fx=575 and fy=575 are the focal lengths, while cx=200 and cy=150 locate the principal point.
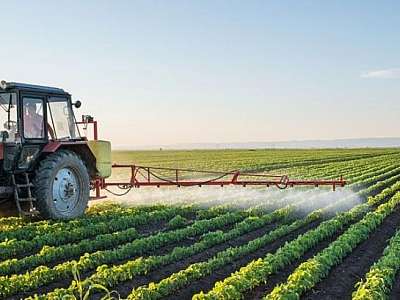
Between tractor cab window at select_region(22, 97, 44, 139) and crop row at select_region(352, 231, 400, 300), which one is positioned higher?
tractor cab window at select_region(22, 97, 44, 139)

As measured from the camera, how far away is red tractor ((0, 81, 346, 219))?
31.7 feet

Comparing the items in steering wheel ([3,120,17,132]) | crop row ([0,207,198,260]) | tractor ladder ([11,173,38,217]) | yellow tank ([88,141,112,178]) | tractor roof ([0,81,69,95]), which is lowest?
crop row ([0,207,198,260])

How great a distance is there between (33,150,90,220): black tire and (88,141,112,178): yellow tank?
52cm

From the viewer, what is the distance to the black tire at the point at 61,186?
9.89 meters

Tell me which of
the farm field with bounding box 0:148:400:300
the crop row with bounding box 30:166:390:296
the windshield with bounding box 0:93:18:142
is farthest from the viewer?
the windshield with bounding box 0:93:18:142

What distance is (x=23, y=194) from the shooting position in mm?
9992

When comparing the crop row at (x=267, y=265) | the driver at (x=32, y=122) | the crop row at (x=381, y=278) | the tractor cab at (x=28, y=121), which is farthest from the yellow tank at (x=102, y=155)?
the crop row at (x=381, y=278)

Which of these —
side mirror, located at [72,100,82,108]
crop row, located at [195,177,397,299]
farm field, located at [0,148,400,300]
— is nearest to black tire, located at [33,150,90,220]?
farm field, located at [0,148,400,300]

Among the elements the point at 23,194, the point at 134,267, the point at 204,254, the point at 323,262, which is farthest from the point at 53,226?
the point at 323,262

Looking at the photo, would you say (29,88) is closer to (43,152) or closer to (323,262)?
(43,152)

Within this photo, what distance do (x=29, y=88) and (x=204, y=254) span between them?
14.1 feet

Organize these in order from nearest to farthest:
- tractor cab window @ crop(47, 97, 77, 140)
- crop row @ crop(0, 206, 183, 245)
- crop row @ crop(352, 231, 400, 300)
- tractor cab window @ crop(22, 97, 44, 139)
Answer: crop row @ crop(352, 231, 400, 300)
crop row @ crop(0, 206, 183, 245)
tractor cab window @ crop(22, 97, 44, 139)
tractor cab window @ crop(47, 97, 77, 140)

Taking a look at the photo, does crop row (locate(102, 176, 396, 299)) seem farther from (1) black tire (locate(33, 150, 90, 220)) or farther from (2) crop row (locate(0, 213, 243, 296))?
(1) black tire (locate(33, 150, 90, 220))

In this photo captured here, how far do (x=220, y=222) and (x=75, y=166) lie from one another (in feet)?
9.66
